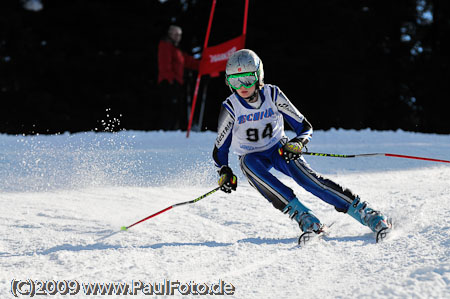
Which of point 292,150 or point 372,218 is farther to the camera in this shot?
point 292,150

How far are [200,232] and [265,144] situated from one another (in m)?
0.74

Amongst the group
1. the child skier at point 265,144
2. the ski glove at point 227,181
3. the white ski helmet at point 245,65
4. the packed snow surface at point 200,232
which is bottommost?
the packed snow surface at point 200,232

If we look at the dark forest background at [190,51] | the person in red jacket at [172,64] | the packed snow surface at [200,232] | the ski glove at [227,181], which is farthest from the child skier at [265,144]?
the dark forest background at [190,51]

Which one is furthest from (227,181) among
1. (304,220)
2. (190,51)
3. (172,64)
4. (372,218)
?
(190,51)

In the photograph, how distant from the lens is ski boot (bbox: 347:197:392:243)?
268 cm

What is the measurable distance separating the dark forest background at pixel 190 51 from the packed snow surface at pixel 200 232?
27.8 feet

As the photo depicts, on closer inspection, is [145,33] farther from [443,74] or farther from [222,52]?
[443,74]

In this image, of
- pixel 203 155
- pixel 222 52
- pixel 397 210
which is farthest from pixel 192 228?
pixel 222 52

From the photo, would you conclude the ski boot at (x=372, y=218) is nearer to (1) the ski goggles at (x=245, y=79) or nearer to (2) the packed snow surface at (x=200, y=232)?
(2) the packed snow surface at (x=200, y=232)

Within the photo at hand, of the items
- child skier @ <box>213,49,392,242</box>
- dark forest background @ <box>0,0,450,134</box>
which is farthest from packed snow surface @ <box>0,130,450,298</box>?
dark forest background @ <box>0,0,450,134</box>

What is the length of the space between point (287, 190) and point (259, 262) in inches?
29.3

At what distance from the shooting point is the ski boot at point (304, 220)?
106 inches

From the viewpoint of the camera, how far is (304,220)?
9.32 ft

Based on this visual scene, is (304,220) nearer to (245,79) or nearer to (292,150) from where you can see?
(292,150)
